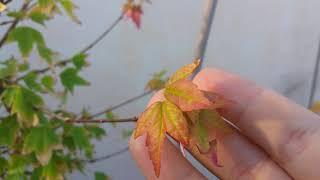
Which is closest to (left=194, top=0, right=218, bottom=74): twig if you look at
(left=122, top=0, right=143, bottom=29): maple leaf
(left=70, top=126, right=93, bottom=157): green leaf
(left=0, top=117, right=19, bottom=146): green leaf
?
(left=122, top=0, right=143, bottom=29): maple leaf

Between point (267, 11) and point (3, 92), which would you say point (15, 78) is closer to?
point (3, 92)

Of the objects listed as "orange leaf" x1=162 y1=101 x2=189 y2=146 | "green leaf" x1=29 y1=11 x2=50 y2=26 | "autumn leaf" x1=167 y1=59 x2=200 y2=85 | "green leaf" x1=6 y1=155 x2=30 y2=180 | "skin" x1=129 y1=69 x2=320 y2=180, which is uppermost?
"green leaf" x1=29 y1=11 x2=50 y2=26

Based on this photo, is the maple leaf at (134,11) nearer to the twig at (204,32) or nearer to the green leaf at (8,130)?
the twig at (204,32)

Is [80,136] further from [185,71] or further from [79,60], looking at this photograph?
[185,71]

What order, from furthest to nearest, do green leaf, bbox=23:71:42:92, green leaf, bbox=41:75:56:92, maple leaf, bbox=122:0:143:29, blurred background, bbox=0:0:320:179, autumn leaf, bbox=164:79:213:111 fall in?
1. blurred background, bbox=0:0:320:179
2. maple leaf, bbox=122:0:143:29
3. green leaf, bbox=41:75:56:92
4. green leaf, bbox=23:71:42:92
5. autumn leaf, bbox=164:79:213:111

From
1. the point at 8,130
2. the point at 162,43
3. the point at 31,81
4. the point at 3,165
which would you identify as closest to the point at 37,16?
the point at 31,81

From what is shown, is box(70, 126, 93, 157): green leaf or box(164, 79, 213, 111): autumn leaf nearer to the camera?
box(164, 79, 213, 111): autumn leaf

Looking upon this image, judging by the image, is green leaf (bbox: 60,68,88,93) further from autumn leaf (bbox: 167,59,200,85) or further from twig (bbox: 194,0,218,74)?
autumn leaf (bbox: 167,59,200,85)
